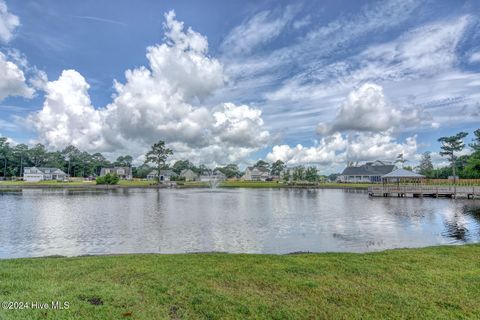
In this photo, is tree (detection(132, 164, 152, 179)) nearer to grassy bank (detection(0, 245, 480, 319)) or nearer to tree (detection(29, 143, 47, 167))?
tree (detection(29, 143, 47, 167))

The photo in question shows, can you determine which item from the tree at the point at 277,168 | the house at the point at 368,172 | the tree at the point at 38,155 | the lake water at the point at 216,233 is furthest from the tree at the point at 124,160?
the lake water at the point at 216,233

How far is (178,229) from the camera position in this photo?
17.6m

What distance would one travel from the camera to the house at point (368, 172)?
90.4m

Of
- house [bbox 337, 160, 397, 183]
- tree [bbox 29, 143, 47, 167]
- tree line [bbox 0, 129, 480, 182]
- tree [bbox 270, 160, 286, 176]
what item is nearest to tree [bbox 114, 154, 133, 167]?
tree line [bbox 0, 129, 480, 182]

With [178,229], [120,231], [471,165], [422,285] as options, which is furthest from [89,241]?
[471,165]

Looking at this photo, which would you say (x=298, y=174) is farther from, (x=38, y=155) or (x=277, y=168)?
(x=38, y=155)

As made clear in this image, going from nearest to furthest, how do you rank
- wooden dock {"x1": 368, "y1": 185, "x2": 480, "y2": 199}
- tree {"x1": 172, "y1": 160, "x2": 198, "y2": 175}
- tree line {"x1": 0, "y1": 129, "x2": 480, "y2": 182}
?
1. wooden dock {"x1": 368, "y1": 185, "x2": 480, "y2": 199}
2. tree line {"x1": 0, "y1": 129, "x2": 480, "y2": 182}
3. tree {"x1": 172, "y1": 160, "x2": 198, "y2": 175}

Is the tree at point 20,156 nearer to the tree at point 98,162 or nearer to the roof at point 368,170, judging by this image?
the tree at point 98,162

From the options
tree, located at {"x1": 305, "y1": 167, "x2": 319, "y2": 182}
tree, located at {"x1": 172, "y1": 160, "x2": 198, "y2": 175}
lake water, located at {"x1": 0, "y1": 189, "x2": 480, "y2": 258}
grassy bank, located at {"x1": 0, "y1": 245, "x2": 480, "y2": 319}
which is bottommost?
lake water, located at {"x1": 0, "y1": 189, "x2": 480, "y2": 258}

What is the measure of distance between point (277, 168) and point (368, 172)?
52645 mm

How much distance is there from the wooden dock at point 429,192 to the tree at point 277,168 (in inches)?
3472

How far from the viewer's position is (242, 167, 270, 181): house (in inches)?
5349

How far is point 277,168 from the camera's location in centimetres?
14075

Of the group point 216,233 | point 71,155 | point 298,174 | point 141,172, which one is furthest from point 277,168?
point 216,233
